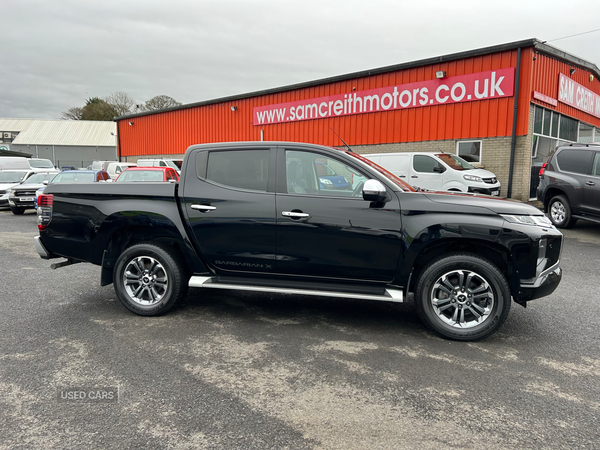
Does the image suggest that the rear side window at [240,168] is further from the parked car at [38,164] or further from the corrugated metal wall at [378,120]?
the parked car at [38,164]

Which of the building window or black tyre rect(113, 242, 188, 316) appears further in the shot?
the building window

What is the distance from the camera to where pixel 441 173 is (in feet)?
43.7

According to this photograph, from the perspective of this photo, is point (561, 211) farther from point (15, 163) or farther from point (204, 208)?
point (15, 163)

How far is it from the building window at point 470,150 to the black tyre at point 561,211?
17.8ft

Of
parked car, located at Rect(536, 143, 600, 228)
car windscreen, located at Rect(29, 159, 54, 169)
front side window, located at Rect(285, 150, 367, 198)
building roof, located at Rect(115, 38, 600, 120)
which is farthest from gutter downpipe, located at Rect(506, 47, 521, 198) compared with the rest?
car windscreen, located at Rect(29, 159, 54, 169)

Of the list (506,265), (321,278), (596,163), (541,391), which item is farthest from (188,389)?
(596,163)

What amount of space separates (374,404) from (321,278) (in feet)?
5.12

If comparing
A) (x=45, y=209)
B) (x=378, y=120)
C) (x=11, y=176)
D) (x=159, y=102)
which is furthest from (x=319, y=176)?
(x=159, y=102)

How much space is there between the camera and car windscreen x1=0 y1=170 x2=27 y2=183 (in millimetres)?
17766

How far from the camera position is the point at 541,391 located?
126 inches

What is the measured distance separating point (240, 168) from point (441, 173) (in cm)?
989

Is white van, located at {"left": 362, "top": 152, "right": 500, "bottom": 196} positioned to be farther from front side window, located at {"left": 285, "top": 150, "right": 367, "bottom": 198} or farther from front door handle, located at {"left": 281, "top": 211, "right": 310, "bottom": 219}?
front door handle, located at {"left": 281, "top": 211, "right": 310, "bottom": 219}

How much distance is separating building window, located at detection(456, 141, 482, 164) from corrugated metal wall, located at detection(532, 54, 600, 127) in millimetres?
2307

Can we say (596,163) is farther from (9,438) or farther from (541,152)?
(9,438)
